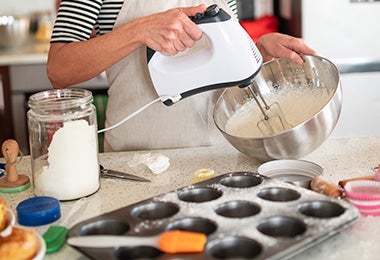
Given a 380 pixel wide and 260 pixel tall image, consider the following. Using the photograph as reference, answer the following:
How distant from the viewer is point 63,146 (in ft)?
3.58

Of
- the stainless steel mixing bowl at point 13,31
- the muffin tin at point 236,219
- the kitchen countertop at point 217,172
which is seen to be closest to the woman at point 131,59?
the kitchen countertop at point 217,172

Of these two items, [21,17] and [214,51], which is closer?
[214,51]

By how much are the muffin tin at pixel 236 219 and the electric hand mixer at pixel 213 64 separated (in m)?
0.23

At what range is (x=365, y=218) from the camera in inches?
39.7

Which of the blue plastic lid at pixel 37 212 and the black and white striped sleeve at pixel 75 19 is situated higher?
the black and white striped sleeve at pixel 75 19

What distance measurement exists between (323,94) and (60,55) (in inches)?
22.6

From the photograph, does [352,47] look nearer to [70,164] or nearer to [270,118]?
[270,118]

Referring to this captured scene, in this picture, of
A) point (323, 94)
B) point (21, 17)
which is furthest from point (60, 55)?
point (21, 17)

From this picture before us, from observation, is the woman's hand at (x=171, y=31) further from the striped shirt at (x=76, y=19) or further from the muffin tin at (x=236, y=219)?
the muffin tin at (x=236, y=219)

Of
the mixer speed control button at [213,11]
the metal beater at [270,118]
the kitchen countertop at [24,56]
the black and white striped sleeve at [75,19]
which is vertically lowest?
the kitchen countertop at [24,56]

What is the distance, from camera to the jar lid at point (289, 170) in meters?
1.18

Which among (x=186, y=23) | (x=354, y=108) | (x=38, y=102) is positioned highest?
(x=186, y=23)

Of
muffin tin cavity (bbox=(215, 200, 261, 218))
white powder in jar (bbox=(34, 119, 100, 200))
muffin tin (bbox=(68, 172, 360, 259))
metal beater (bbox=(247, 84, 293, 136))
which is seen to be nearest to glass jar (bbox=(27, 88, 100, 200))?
white powder in jar (bbox=(34, 119, 100, 200))

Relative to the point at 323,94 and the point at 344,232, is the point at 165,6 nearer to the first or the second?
the point at 323,94
